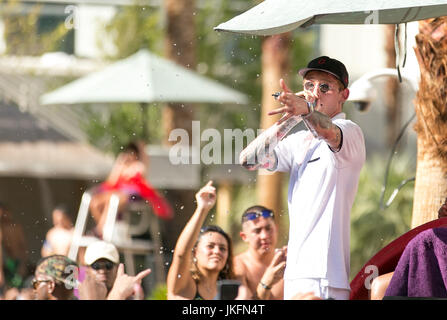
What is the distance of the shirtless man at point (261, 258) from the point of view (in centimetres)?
488

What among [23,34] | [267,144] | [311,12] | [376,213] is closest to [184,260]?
[267,144]

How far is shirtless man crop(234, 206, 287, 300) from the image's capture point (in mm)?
4875

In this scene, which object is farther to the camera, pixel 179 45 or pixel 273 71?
pixel 179 45

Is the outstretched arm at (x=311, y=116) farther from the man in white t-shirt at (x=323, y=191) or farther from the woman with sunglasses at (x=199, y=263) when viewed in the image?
the woman with sunglasses at (x=199, y=263)

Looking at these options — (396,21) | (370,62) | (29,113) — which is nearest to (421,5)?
(396,21)

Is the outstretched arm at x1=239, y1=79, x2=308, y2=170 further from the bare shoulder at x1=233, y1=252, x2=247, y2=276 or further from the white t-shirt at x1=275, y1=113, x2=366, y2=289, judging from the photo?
the bare shoulder at x1=233, y1=252, x2=247, y2=276

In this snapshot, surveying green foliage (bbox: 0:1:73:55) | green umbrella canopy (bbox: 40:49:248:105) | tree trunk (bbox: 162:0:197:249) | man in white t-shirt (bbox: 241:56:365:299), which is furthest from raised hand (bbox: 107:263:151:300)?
green foliage (bbox: 0:1:73:55)

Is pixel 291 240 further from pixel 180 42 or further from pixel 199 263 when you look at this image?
pixel 180 42

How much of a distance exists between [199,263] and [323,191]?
111 centimetres

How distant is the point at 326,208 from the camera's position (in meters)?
4.22

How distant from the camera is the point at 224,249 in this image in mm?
5090

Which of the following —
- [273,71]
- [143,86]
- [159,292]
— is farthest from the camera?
[273,71]

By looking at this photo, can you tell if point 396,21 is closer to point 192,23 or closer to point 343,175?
point 343,175

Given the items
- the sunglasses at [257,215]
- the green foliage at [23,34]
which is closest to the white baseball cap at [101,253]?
the sunglasses at [257,215]
